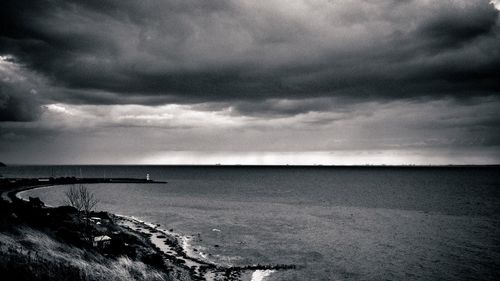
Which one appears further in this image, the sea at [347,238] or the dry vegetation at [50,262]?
the sea at [347,238]

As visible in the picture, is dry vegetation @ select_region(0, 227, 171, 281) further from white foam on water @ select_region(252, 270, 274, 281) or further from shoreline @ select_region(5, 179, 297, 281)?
white foam on water @ select_region(252, 270, 274, 281)

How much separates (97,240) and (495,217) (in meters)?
82.2

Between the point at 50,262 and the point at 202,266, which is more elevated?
the point at 50,262

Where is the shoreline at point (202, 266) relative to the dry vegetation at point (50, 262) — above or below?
below

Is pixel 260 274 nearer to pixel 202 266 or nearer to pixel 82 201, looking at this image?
pixel 202 266

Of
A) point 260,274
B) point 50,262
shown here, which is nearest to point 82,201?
point 260,274

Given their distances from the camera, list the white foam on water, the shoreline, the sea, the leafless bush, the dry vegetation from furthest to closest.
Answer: the leafless bush → the sea → the shoreline → the white foam on water → the dry vegetation

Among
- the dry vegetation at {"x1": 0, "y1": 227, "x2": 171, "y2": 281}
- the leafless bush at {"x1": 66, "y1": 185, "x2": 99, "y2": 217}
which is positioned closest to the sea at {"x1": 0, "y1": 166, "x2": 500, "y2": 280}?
the leafless bush at {"x1": 66, "y1": 185, "x2": 99, "y2": 217}

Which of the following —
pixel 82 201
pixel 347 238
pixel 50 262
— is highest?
pixel 50 262

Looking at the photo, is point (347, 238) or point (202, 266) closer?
point (202, 266)

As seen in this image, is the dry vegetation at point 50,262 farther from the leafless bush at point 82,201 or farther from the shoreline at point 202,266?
the leafless bush at point 82,201

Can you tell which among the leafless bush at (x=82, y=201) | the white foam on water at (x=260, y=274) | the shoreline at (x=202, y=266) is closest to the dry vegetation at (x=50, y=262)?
the shoreline at (x=202, y=266)

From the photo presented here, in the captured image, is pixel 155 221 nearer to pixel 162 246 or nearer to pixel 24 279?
pixel 162 246

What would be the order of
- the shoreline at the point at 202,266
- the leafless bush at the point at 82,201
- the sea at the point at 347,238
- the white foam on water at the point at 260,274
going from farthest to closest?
the leafless bush at the point at 82,201, the sea at the point at 347,238, the shoreline at the point at 202,266, the white foam on water at the point at 260,274
